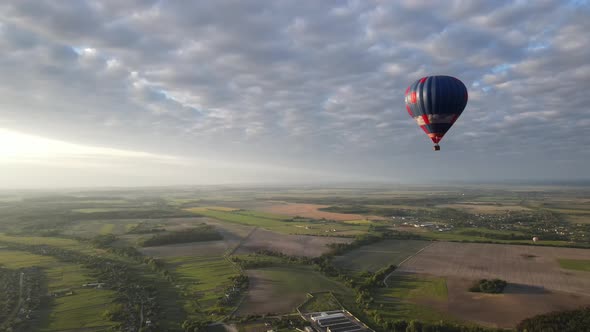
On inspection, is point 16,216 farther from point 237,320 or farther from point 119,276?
point 237,320

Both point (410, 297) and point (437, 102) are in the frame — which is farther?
point (410, 297)

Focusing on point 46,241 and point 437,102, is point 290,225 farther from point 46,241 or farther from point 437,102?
point 437,102

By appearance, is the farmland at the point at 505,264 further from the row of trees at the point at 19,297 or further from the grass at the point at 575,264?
the row of trees at the point at 19,297

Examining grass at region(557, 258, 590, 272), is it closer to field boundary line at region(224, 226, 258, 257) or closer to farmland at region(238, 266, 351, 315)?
farmland at region(238, 266, 351, 315)

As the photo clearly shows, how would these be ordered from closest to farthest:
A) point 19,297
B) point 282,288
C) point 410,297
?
point 410,297 → point 19,297 → point 282,288

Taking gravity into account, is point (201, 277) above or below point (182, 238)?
below

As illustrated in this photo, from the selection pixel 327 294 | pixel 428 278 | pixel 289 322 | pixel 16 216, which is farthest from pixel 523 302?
pixel 16 216

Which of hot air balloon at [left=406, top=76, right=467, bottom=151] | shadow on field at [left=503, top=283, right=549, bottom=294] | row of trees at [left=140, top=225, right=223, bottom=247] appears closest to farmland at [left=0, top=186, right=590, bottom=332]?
shadow on field at [left=503, top=283, right=549, bottom=294]

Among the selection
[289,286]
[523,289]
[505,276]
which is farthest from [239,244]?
[523,289]
